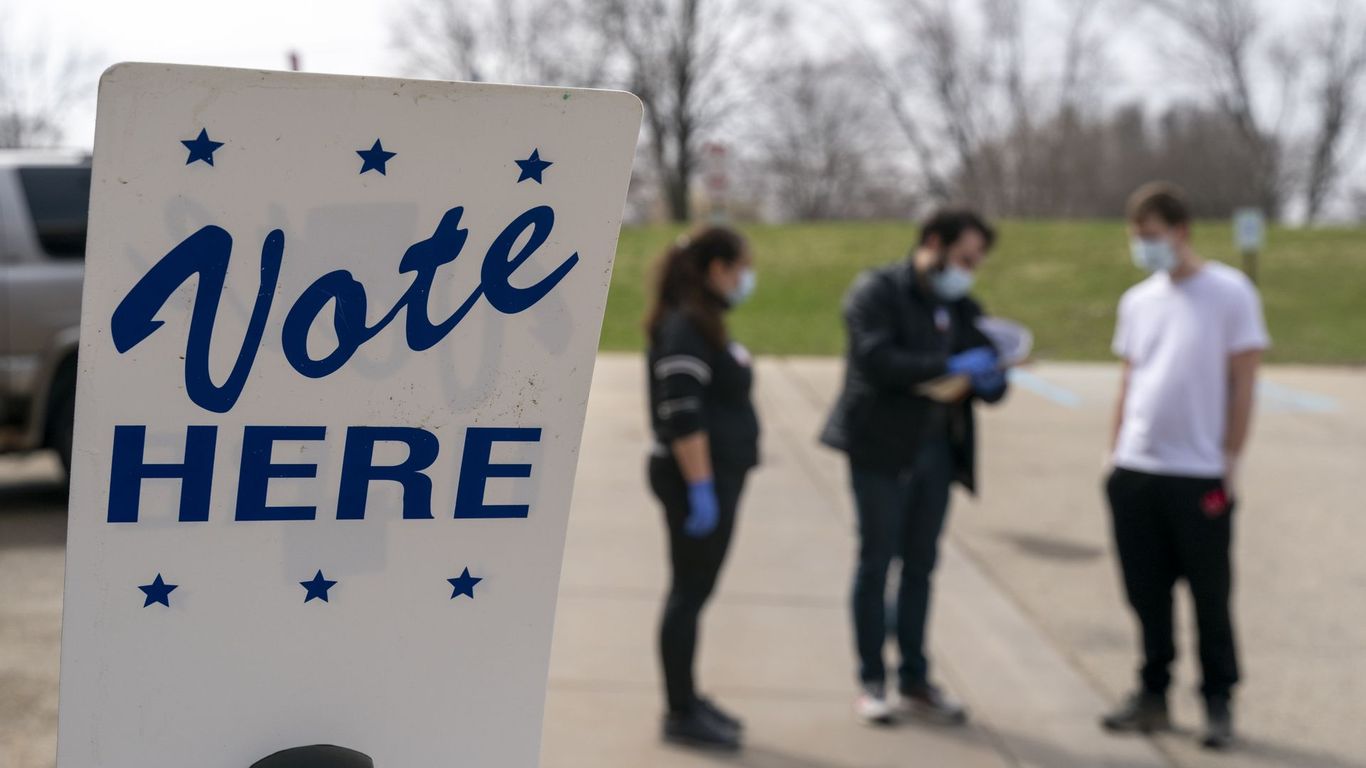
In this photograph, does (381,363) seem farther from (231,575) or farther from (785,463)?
(785,463)

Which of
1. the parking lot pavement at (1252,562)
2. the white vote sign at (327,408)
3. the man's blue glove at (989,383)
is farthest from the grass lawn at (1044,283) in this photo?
the white vote sign at (327,408)

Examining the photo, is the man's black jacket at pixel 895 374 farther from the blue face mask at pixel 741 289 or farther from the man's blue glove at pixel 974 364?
the blue face mask at pixel 741 289

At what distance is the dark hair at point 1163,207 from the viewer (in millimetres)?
4645

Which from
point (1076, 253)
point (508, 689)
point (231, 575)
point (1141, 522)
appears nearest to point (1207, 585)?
point (1141, 522)

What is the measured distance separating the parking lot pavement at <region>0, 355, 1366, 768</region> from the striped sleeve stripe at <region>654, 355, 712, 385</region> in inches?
48.0

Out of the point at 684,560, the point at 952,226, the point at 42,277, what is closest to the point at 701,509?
the point at 684,560

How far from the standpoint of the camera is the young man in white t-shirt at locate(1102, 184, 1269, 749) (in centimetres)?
448

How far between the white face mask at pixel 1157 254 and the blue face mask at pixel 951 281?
57 centimetres

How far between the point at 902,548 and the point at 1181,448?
98 centimetres

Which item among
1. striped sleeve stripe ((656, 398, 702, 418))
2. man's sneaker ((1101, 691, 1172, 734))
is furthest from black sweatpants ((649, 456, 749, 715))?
man's sneaker ((1101, 691, 1172, 734))

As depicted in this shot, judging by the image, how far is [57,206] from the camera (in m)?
7.65

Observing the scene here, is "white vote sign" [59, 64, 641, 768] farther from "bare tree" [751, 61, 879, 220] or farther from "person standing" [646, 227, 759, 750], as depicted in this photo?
"bare tree" [751, 61, 879, 220]

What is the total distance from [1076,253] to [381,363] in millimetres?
24100

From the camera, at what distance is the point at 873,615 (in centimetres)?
462
